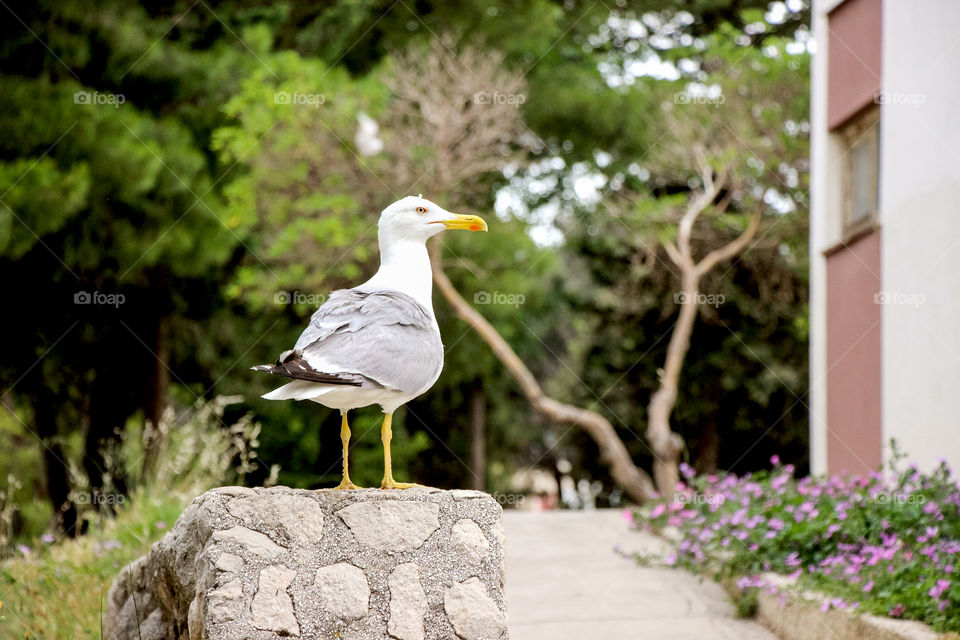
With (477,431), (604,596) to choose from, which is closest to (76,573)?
(604,596)

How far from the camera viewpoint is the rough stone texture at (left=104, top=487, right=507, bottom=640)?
402 cm

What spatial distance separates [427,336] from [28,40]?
9.10 meters

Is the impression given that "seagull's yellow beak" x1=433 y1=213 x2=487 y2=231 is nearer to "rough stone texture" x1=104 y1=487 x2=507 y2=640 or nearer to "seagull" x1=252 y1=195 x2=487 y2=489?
"seagull" x1=252 y1=195 x2=487 y2=489

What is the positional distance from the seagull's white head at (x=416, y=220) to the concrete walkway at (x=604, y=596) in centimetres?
253

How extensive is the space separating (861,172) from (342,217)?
692 centimetres

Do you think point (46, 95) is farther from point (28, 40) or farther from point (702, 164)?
point (702, 164)

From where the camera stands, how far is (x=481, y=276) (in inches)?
623

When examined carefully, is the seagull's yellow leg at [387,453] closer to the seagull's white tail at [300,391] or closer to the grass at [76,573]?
the seagull's white tail at [300,391]

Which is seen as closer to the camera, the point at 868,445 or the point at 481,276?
the point at 868,445

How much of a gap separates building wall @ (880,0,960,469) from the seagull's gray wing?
18.8 ft

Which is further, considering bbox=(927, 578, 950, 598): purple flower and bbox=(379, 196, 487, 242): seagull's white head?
bbox=(927, 578, 950, 598): purple flower

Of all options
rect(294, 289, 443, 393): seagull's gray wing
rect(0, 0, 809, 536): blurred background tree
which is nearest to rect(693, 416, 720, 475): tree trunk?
rect(0, 0, 809, 536): blurred background tree

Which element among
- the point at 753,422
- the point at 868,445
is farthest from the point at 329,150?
the point at 753,422

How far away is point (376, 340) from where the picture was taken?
3980mm
